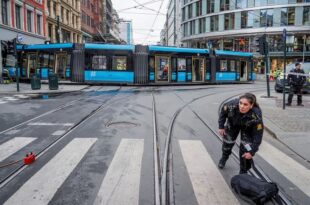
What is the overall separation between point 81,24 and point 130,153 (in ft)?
183

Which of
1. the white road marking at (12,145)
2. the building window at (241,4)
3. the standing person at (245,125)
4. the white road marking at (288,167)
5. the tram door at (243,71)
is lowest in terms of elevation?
A: the white road marking at (288,167)

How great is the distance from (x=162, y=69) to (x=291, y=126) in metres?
17.9

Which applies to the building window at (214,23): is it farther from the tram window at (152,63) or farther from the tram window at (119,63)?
the tram window at (119,63)

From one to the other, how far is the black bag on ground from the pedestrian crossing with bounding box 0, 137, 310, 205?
16 cm

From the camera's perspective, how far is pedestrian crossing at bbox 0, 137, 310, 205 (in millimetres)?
4574

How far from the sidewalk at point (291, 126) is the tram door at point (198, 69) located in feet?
49.6

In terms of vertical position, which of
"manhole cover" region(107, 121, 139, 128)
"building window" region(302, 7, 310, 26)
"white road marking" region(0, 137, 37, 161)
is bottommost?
"white road marking" region(0, 137, 37, 161)

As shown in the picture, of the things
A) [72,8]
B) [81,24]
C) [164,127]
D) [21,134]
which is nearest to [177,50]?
[164,127]

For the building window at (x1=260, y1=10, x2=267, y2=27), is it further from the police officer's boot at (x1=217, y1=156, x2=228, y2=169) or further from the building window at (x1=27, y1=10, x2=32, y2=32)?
the police officer's boot at (x1=217, y1=156, x2=228, y2=169)

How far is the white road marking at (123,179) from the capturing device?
4484mm

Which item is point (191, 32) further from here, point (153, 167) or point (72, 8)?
point (153, 167)

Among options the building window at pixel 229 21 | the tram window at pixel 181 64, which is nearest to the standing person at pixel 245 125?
the tram window at pixel 181 64

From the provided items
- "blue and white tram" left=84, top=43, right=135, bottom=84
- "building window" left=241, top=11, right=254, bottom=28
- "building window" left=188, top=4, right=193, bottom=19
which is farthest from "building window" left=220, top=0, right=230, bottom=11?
"blue and white tram" left=84, top=43, right=135, bottom=84

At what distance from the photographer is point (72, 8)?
2087 inches
